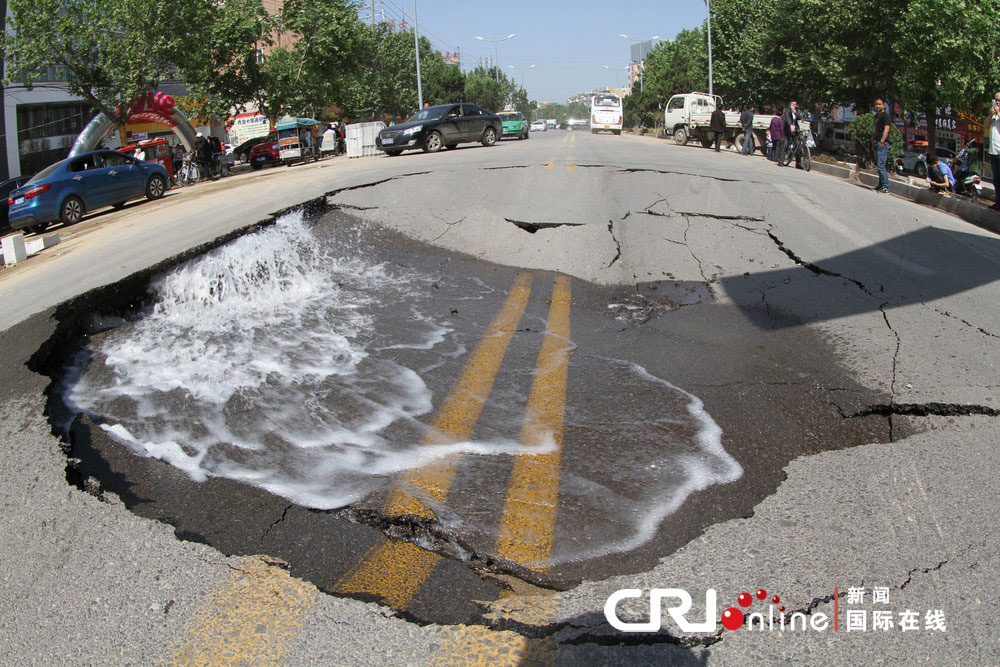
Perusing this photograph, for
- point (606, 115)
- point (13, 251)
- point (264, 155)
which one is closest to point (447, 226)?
point (13, 251)

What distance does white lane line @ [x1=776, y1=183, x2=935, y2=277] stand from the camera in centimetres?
739

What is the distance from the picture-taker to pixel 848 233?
873 centimetres

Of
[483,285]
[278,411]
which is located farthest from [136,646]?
[483,285]

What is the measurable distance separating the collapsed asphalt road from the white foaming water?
0.17 meters

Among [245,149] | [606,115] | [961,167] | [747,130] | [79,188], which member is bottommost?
[961,167]

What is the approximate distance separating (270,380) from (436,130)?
1768 cm

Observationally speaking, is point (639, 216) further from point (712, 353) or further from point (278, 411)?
point (278, 411)

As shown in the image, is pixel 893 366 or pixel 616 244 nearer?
pixel 893 366

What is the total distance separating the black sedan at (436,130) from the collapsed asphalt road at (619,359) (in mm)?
10631

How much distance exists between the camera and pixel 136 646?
7.66ft

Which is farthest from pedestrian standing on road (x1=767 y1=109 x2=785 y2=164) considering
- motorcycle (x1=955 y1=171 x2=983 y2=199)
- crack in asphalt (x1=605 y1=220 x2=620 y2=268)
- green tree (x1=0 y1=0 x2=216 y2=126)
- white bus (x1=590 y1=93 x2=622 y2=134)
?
white bus (x1=590 y1=93 x2=622 y2=134)

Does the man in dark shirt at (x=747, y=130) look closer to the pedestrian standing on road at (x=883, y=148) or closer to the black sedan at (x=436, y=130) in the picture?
the black sedan at (x=436, y=130)

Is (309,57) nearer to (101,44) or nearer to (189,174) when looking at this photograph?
(101,44)

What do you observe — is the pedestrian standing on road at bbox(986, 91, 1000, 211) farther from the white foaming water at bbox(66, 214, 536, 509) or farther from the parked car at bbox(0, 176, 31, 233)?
the parked car at bbox(0, 176, 31, 233)
